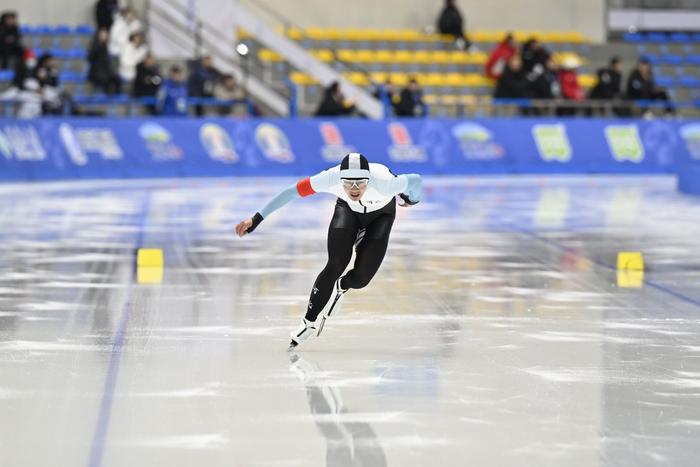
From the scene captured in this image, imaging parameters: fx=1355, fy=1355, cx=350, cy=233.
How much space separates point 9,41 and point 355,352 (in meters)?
18.7

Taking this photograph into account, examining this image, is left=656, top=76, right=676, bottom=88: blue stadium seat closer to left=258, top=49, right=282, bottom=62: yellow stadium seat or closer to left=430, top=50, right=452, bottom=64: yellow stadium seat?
left=430, top=50, right=452, bottom=64: yellow stadium seat

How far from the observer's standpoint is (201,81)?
2539 cm

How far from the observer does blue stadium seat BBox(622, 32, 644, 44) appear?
108 feet

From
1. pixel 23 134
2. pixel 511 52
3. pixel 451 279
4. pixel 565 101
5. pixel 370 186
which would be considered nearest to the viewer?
pixel 370 186

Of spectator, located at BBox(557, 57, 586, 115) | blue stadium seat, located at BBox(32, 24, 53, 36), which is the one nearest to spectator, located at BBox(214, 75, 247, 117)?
blue stadium seat, located at BBox(32, 24, 53, 36)

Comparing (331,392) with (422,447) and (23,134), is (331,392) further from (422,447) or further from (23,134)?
(23,134)

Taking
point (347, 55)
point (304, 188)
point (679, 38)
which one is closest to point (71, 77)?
point (347, 55)

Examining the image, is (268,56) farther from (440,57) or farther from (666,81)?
(666,81)

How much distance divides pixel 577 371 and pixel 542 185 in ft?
55.9

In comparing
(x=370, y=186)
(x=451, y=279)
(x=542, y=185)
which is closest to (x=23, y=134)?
(x=542, y=185)

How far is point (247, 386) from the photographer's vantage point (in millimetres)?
6609

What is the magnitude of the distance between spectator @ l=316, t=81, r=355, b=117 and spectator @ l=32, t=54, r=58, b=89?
16.2ft

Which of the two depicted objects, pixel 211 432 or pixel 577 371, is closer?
pixel 211 432

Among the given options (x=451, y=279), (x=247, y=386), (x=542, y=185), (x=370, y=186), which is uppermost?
(x=370, y=186)
